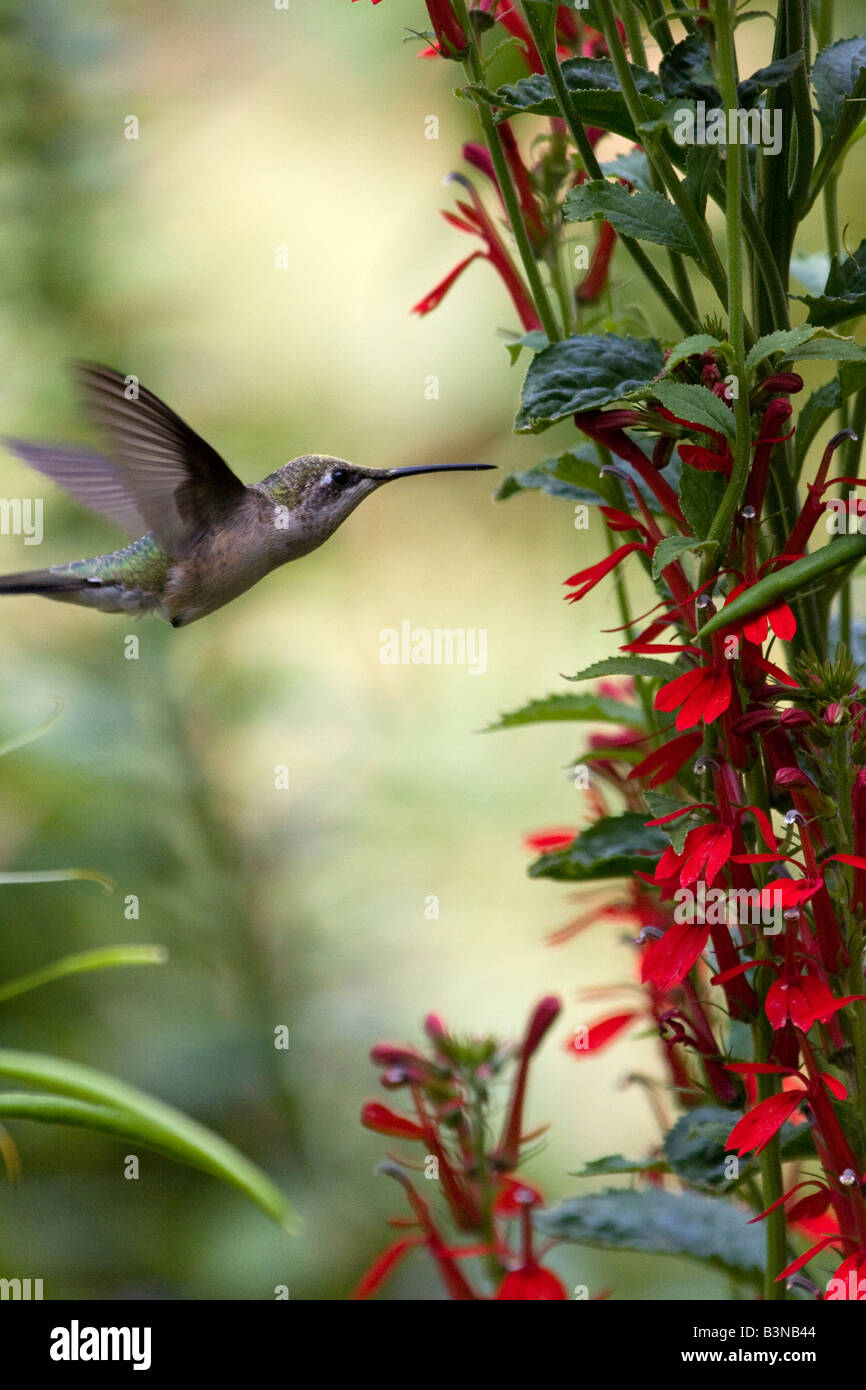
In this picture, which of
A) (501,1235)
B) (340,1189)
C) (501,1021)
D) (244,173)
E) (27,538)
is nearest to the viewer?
(501,1235)

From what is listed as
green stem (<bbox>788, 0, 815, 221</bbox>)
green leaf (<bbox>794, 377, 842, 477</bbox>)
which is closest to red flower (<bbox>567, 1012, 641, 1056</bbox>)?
green leaf (<bbox>794, 377, 842, 477</bbox>)

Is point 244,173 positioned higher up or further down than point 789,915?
higher up

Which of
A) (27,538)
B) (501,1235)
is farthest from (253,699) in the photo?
(501,1235)

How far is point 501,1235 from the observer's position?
0.84 metres

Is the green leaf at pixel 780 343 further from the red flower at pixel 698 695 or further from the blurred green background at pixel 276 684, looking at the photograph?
the blurred green background at pixel 276 684

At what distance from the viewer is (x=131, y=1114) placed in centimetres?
63

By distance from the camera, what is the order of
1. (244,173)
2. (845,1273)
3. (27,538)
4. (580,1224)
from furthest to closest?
(244,173) < (27,538) < (580,1224) < (845,1273)

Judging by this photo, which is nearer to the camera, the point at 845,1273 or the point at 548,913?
the point at 845,1273

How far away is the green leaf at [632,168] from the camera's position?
0.60 meters

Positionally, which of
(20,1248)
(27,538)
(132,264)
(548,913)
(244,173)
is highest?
(244,173)

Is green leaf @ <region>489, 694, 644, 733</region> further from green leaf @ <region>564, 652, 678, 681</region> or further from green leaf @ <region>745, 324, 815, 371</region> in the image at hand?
green leaf @ <region>745, 324, 815, 371</region>

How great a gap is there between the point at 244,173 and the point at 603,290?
1.42 metres

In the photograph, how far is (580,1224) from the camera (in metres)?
0.66

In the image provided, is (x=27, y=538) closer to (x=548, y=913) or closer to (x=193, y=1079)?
(x=193, y=1079)
